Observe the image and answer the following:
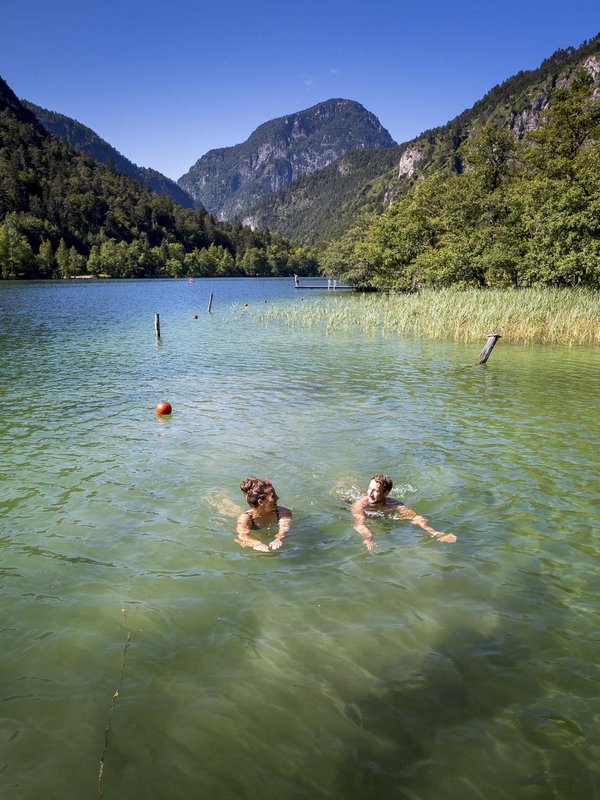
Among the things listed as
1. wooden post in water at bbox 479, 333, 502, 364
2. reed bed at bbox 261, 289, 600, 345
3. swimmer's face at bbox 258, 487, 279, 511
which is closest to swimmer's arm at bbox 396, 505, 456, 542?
swimmer's face at bbox 258, 487, 279, 511

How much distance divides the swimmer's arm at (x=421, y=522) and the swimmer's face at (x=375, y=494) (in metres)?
0.43

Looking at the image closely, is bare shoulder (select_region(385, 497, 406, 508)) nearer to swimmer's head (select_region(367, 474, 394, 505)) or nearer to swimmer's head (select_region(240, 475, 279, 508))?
swimmer's head (select_region(367, 474, 394, 505))

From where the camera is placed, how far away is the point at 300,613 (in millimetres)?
5605

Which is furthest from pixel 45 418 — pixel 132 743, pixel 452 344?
pixel 452 344

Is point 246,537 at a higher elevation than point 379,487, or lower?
lower

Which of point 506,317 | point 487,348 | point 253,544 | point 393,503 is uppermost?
point 506,317

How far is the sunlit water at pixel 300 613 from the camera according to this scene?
380 cm

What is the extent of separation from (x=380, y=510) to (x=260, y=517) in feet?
6.17

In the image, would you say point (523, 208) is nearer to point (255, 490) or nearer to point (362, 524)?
point (362, 524)

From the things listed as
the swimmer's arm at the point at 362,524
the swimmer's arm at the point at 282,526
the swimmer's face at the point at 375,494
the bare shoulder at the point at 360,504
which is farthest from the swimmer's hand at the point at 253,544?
the swimmer's face at the point at 375,494

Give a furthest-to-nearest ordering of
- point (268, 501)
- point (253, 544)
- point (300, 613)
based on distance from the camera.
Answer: point (268, 501)
point (253, 544)
point (300, 613)

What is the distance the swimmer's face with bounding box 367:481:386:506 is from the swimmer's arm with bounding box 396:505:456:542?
431 millimetres

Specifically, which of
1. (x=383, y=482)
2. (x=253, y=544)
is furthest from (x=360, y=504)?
(x=253, y=544)

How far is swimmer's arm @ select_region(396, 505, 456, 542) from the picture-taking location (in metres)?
7.23
